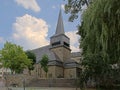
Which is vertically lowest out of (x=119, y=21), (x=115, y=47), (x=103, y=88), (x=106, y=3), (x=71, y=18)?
(x=103, y=88)

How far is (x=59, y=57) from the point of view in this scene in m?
62.8

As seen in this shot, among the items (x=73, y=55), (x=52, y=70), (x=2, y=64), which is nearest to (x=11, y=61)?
(x=2, y=64)

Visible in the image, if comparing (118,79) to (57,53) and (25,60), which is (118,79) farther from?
(57,53)

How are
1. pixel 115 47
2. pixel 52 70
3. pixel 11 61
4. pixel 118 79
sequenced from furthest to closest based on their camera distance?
1. pixel 52 70
2. pixel 11 61
3. pixel 118 79
4. pixel 115 47

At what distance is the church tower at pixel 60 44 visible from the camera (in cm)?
6303

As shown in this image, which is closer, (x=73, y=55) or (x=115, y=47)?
(x=115, y=47)

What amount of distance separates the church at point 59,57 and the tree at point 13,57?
1303 cm

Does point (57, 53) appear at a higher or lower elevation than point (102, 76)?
higher

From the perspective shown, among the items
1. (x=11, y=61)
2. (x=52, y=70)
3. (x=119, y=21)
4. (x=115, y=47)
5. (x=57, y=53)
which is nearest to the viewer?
(x=119, y=21)

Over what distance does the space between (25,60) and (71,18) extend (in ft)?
81.6

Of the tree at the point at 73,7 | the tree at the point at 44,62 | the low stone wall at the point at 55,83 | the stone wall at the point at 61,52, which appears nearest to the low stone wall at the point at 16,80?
the low stone wall at the point at 55,83

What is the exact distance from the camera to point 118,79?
2575 cm

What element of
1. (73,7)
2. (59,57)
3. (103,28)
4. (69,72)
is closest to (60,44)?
(59,57)

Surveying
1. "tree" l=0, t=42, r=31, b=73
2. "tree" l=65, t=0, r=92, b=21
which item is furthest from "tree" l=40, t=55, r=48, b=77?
"tree" l=65, t=0, r=92, b=21
